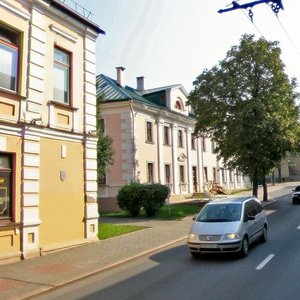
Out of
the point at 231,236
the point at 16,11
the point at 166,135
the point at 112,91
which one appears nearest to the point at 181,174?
the point at 166,135

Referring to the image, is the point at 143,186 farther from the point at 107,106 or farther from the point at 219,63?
the point at 219,63

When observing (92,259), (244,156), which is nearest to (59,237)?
(92,259)

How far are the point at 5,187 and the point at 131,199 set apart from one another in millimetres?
13538

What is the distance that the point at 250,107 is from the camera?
29.5m

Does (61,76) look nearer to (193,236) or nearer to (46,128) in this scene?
(46,128)

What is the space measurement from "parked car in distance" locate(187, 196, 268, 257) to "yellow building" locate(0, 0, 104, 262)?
4.53 meters

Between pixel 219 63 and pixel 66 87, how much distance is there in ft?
67.1

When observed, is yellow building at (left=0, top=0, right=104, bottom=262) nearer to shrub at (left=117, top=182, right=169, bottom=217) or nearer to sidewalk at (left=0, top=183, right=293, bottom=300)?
sidewalk at (left=0, top=183, right=293, bottom=300)

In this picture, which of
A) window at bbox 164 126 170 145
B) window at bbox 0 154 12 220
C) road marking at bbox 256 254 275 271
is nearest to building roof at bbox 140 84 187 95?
window at bbox 164 126 170 145

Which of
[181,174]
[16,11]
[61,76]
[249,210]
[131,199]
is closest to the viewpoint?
[16,11]

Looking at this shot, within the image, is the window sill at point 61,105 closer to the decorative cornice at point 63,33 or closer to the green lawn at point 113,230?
the decorative cornice at point 63,33

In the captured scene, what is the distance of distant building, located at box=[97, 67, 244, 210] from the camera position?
32.6 metres

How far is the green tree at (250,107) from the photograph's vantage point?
29.7 meters

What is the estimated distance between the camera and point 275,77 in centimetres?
3119
